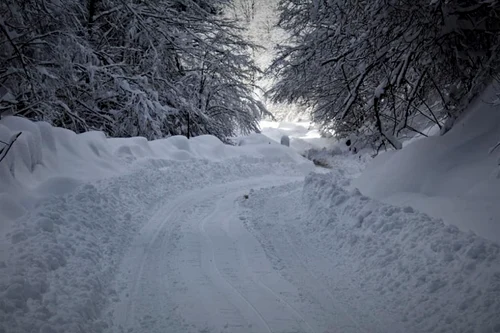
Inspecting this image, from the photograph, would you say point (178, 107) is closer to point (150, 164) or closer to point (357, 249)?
point (150, 164)

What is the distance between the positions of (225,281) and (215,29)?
566 inches

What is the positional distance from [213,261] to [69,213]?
236cm

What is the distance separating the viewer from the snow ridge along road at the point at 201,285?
148 inches

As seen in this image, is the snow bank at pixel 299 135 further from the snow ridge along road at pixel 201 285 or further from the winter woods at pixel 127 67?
the snow ridge along road at pixel 201 285

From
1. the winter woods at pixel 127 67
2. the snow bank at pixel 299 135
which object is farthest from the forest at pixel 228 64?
the snow bank at pixel 299 135

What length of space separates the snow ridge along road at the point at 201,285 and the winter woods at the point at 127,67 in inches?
137

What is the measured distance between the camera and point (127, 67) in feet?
43.4

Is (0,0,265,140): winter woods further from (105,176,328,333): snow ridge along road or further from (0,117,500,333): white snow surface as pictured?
(105,176,328,333): snow ridge along road

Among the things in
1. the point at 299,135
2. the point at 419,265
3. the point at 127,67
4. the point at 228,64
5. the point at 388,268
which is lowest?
the point at 388,268

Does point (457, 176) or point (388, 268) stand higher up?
point (457, 176)

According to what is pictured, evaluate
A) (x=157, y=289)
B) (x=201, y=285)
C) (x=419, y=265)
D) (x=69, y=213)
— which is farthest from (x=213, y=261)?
(x=419, y=265)

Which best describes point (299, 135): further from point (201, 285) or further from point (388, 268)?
point (201, 285)

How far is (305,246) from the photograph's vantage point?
6152mm

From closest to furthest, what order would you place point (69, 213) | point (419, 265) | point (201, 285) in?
point (419, 265) < point (201, 285) < point (69, 213)
